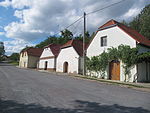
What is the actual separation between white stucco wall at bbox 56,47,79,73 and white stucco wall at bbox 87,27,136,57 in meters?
3.61

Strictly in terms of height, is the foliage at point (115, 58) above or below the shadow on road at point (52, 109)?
above

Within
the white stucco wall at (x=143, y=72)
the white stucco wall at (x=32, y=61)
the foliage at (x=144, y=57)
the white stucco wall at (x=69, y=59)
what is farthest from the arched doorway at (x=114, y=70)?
the white stucco wall at (x=32, y=61)

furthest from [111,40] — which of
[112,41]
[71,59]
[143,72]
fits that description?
[71,59]

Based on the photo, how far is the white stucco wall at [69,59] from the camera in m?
23.3

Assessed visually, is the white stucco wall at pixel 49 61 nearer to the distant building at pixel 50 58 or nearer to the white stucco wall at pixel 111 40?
the distant building at pixel 50 58

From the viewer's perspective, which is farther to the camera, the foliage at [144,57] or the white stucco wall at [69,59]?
the white stucco wall at [69,59]

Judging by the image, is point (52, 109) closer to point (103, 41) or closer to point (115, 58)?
point (115, 58)

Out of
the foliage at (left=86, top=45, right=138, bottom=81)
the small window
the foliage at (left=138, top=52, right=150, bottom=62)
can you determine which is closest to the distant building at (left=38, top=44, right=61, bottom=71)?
the foliage at (left=86, top=45, right=138, bottom=81)

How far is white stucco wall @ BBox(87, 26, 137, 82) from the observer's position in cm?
1507

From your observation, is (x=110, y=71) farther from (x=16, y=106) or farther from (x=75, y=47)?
(x=16, y=106)

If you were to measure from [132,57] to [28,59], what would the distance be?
38.6 m

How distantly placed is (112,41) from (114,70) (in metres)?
3.64

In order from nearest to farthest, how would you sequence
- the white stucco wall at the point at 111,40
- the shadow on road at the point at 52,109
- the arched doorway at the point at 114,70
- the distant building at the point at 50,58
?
the shadow on road at the point at 52,109, the white stucco wall at the point at 111,40, the arched doorway at the point at 114,70, the distant building at the point at 50,58

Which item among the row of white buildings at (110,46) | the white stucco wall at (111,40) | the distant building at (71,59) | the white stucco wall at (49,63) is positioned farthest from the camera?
the white stucco wall at (49,63)
